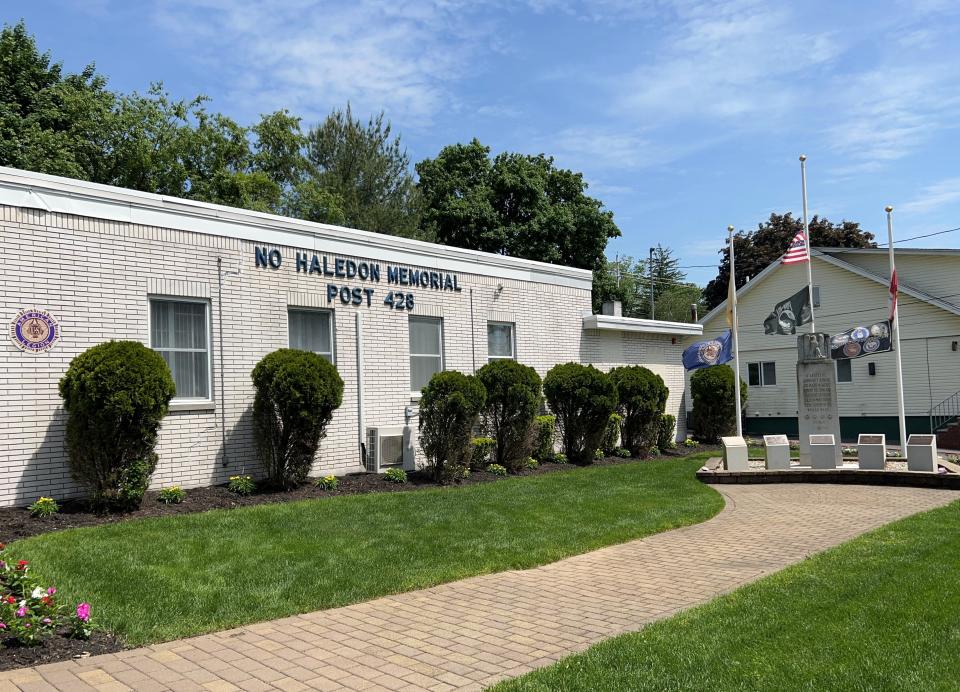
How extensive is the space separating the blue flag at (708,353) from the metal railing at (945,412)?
8149 millimetres

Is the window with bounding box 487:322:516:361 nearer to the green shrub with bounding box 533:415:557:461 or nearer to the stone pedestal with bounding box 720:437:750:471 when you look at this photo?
the green shrub with bounding box 533:415:557:461

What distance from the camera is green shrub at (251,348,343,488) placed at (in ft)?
36.8

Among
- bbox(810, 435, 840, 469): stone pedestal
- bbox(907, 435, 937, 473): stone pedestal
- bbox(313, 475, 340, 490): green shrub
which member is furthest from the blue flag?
bbox(313, 475, 340, 490): green shrub

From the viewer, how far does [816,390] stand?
1653 centimetres

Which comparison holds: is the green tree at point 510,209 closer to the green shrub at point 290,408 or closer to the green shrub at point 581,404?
the green shrub at point 581,404

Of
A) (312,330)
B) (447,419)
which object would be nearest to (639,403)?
(447,419)

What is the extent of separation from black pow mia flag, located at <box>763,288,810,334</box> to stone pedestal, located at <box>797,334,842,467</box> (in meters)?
1.46

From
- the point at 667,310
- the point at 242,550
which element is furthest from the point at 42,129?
the point at 667,310

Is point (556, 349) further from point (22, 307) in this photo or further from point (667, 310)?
point (667, 310)

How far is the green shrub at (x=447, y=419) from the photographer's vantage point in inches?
516

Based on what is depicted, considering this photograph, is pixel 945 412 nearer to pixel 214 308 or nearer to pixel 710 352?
pixel 710 352

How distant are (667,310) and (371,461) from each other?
5152 centimetres

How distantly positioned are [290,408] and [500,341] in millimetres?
6729

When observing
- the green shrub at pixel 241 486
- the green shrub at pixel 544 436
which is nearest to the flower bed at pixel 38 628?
the green shrub at pixel 241 486
